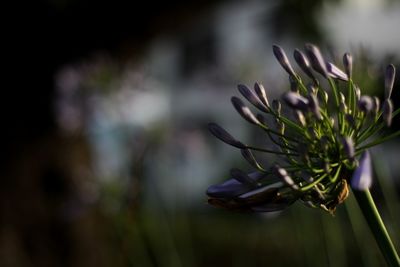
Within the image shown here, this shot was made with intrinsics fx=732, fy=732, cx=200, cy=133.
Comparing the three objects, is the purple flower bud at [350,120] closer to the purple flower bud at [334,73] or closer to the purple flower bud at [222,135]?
the purple flower bud at [334,73]

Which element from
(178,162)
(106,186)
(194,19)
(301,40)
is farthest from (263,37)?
(106,186)

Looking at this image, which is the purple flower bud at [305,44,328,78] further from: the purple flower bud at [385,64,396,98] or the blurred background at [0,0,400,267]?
the blurred background at [0,0,400,267]

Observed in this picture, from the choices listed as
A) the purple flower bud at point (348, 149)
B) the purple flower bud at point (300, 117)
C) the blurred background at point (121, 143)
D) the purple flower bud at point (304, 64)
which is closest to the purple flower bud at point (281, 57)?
the purple flower bud at point (304, 64)

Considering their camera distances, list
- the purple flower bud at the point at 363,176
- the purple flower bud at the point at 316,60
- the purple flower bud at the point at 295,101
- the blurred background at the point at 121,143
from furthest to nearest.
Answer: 1. the blurred background at the point at 121,143
2. the purple flower bud at the point at 316,60
3. the purple flower bud at the point at 295,101
4. the purple flower bud at the point at 363,176

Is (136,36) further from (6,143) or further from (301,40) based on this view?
(301,40)

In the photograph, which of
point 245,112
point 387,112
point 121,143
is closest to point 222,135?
point 245,112

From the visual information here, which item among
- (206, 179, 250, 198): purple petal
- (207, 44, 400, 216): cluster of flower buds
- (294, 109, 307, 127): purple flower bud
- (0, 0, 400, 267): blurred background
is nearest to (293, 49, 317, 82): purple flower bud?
(207, 44, 400, 216): cluster of flower buds
